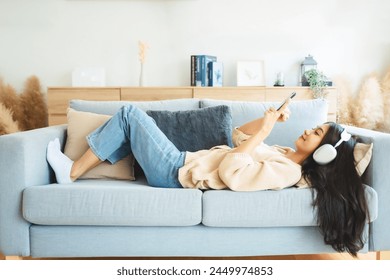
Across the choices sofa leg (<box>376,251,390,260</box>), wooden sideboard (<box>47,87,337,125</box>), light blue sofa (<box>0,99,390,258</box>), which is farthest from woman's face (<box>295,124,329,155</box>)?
wooden sideboard (<box>47,87,337,125</box>)

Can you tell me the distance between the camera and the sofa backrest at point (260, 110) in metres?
2.57

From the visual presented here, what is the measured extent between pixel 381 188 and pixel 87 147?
1.48 m

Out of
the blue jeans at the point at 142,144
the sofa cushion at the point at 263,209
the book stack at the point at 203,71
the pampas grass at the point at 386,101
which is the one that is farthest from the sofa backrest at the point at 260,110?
the pampas grass at the point at 386,101

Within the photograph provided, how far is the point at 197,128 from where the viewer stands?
241cm

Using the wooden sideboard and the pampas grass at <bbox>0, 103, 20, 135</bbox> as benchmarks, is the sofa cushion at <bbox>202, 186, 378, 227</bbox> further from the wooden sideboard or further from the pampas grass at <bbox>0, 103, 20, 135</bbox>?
the pampas grass at <bbox>0, 103, 20, 135</bbox>

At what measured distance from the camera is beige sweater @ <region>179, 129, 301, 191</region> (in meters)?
1.93

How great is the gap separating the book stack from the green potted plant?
0.84m

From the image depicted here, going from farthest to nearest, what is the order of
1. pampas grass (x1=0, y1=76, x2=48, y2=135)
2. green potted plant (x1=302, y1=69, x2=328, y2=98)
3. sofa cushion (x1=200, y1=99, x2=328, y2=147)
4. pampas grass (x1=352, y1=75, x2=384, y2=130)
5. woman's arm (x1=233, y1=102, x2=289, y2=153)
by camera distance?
1. pampas grass (x1=0, y1=76, x2=48, y2=135)
2. pampas grass (x1=352, y1=75, x2=384, y2=130)
3. green potted plant (x1=302, y1=69, x2=328, y2=98)
4. sofa cushion (x1=200, y1=99, x2=328, y2=147)
5. woman's arm (x1=233, y1=102, x2=289, y2=153)

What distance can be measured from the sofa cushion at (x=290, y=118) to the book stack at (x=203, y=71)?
1.44 m

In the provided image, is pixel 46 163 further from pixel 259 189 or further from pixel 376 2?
pixel 376 2

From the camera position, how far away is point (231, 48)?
434cm

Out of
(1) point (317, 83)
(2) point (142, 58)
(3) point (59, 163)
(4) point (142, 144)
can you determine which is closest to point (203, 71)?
(2) point (142, 58)

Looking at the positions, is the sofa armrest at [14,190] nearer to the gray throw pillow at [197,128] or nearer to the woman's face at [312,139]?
the gray throw pillow at [197,128]

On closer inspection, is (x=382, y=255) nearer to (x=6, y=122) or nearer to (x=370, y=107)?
(x=370, y=107)
